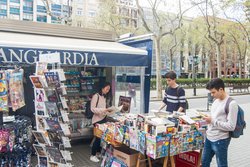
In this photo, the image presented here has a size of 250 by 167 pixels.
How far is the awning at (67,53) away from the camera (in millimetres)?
4496

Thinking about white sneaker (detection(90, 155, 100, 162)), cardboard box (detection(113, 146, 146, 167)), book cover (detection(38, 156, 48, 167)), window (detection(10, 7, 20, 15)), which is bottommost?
white sneaker (detection(90, 155, 100, 162))

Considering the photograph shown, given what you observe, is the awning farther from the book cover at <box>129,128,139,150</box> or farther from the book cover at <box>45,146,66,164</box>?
the book cover at <box>129,128,139,150</box>

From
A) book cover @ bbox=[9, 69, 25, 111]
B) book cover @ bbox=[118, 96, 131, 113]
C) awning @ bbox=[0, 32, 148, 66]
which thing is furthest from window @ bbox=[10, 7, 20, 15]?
book cover @ bbox=[9, 69, 25, 111]

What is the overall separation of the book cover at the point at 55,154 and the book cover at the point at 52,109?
1.89ft

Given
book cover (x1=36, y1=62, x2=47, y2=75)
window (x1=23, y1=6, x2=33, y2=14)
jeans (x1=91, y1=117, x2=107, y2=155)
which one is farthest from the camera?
window (x1=23, y1=6, x2=33, y2=14)

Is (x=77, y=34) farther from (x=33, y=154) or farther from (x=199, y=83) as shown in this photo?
(x=199, y=83)

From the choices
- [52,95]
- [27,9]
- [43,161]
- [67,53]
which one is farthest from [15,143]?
[27,9]

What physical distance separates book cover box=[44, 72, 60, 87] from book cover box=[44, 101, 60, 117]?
29 cm

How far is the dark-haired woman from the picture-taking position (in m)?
5.29

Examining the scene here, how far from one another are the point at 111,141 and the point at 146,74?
Result: 2347 millimetres

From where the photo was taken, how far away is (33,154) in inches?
225

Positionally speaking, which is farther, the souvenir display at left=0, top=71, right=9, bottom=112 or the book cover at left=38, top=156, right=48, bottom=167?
the book cover at left=38, top=156, right=48, bottom=167

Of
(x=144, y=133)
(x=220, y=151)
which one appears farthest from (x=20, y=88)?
(x=220, y=151)

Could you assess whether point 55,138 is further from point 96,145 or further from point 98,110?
point 96,145
